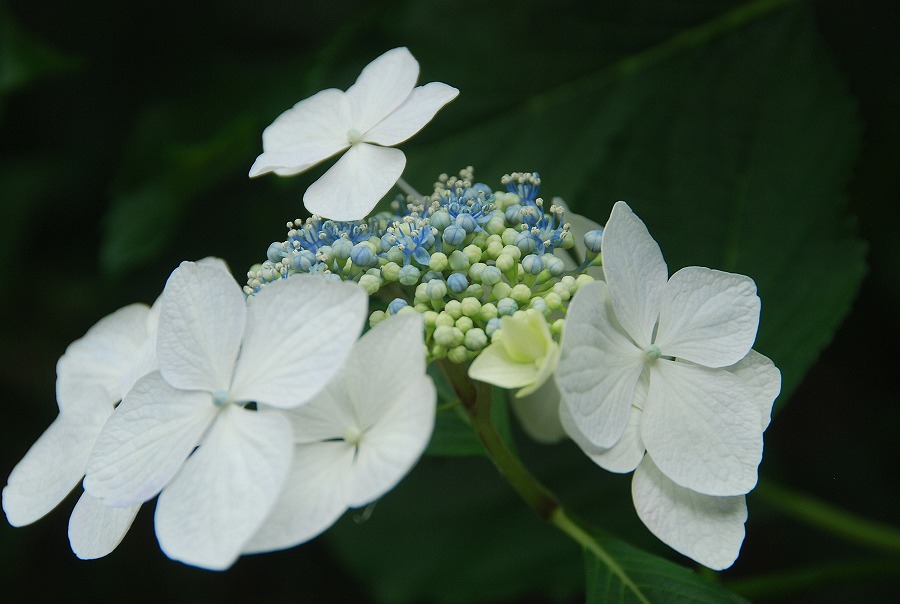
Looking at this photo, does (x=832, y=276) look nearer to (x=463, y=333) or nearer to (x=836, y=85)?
(x=836, y=85)

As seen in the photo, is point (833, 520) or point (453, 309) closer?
point (453, 309)

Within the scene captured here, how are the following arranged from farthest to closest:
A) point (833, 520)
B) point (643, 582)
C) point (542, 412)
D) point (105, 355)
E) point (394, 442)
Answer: point (833, 520) → point (542, 412) → point (105, 355) → point (643, 582) → point (394, 442)

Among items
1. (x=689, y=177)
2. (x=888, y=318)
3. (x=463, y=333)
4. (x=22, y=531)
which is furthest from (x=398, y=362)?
(x=22, y=531)

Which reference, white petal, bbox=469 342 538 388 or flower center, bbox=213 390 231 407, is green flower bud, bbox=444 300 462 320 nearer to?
white petal, bbox=469 342 538 388

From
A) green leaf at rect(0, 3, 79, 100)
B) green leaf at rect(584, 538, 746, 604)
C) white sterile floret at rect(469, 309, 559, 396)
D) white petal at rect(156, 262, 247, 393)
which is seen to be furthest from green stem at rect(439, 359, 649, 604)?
green leaf at rect(0, 3, 79, 100)

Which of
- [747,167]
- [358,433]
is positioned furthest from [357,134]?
[747,167]

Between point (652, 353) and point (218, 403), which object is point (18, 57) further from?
point (652, 353)

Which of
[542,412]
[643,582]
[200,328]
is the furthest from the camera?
[542,412]
